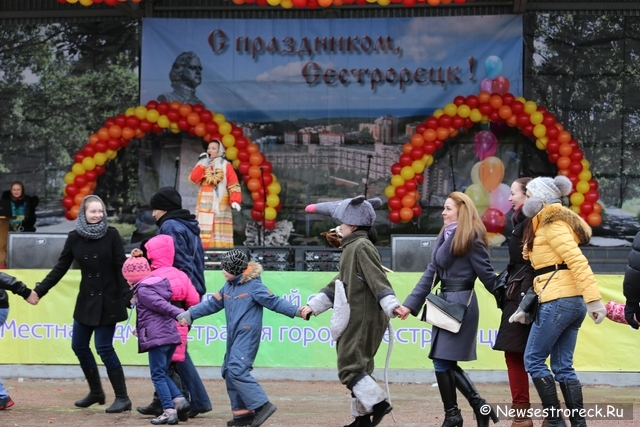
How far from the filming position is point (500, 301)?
20.9 feet

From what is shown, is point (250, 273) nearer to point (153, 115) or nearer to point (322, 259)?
point (322, 259)

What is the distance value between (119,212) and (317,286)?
663cm

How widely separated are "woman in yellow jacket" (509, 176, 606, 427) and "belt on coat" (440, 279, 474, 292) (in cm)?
34

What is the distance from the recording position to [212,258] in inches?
457

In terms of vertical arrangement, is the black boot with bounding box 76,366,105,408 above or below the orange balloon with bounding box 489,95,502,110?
below

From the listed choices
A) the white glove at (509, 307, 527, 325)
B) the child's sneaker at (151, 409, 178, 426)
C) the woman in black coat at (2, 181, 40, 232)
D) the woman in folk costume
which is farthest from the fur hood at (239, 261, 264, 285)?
the woman in black coat at (2, 181, 40, 232)

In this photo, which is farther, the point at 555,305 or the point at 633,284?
the point at 555,305

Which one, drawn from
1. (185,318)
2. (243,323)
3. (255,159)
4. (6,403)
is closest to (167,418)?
(185,318)

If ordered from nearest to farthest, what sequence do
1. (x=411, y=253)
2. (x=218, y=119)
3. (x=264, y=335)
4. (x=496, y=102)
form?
1. (x=264, y=335)
2. (x=411, y=253)
3. (x=496, y=102)
4. (x=218, y=119)

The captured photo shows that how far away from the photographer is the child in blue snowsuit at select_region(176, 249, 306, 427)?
6.52 m

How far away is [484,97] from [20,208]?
23.6ft

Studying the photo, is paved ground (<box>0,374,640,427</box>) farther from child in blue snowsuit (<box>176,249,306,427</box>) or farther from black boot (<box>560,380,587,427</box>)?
black boot (<box>560,380,587,427</box>)

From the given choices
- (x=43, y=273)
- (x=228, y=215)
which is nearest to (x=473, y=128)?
(x=228, y=215)

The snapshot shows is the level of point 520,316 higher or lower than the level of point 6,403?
higher
